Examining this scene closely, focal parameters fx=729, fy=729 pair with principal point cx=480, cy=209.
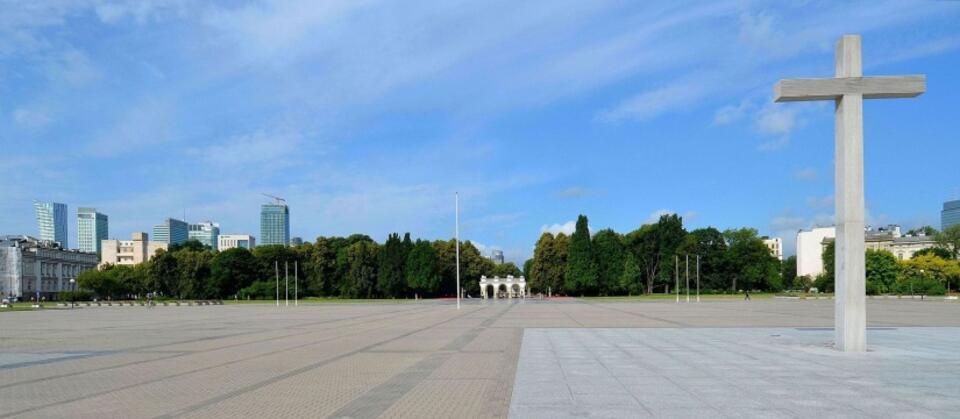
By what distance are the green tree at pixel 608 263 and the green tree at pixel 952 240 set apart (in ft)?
211

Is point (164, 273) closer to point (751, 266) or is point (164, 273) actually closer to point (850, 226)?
point (751, 266)

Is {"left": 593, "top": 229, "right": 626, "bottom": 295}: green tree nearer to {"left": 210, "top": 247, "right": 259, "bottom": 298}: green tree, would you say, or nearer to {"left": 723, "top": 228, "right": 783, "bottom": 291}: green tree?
{"left": 723, "top": 228, "right": 783, "bottom": 291}: green tree

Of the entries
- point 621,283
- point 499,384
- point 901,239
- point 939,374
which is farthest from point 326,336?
point 901,239

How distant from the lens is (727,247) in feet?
362

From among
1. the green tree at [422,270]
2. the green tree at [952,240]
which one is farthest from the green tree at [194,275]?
the green tree at [952,240]

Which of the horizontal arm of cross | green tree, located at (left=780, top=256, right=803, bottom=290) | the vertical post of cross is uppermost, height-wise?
the horizontal arm of cross

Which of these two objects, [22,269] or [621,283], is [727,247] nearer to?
[621,283]

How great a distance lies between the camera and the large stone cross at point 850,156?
17.1 metres

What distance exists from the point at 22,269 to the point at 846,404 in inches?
5920

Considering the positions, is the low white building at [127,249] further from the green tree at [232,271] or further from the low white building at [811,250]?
the low white building at [811,250]

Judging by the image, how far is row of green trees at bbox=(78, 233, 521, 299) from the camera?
3937 inches

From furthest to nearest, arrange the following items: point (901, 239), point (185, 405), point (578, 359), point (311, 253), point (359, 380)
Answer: point (901, 239)
point (311, 253)
point (578, 359)
point (359, 380)
point (185, 405)

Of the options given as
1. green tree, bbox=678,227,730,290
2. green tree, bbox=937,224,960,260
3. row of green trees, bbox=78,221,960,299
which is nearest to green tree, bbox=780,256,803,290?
green tree, bbox=937,224,960,260

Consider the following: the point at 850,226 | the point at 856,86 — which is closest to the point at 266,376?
the point at 850,226
